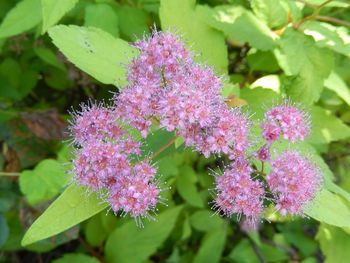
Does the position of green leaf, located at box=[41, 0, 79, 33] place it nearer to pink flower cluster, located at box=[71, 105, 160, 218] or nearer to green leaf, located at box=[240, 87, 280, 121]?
pink flower cluster, located at box=[71, 105, 160, 218]

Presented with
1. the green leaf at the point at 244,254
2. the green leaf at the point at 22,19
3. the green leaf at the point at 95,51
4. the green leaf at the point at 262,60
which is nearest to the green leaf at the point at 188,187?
the green leaf at the point at 244,254

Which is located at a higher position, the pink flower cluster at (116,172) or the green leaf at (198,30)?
the green leaf at (198,30)

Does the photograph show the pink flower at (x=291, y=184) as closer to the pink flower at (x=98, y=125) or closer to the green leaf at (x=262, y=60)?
the pink flower at (x=98, y=125)

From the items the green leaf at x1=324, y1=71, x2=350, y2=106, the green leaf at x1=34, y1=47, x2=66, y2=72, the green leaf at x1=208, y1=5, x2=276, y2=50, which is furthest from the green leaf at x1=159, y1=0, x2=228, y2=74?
the green leaf at x1=34, y1=47, x2=66, y2=72

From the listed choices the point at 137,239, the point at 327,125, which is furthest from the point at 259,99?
the point at 137,239

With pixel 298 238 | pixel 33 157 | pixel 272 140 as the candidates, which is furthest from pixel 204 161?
pixel 272 140

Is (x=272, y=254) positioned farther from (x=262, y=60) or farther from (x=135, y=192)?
(x=135, y=192)
